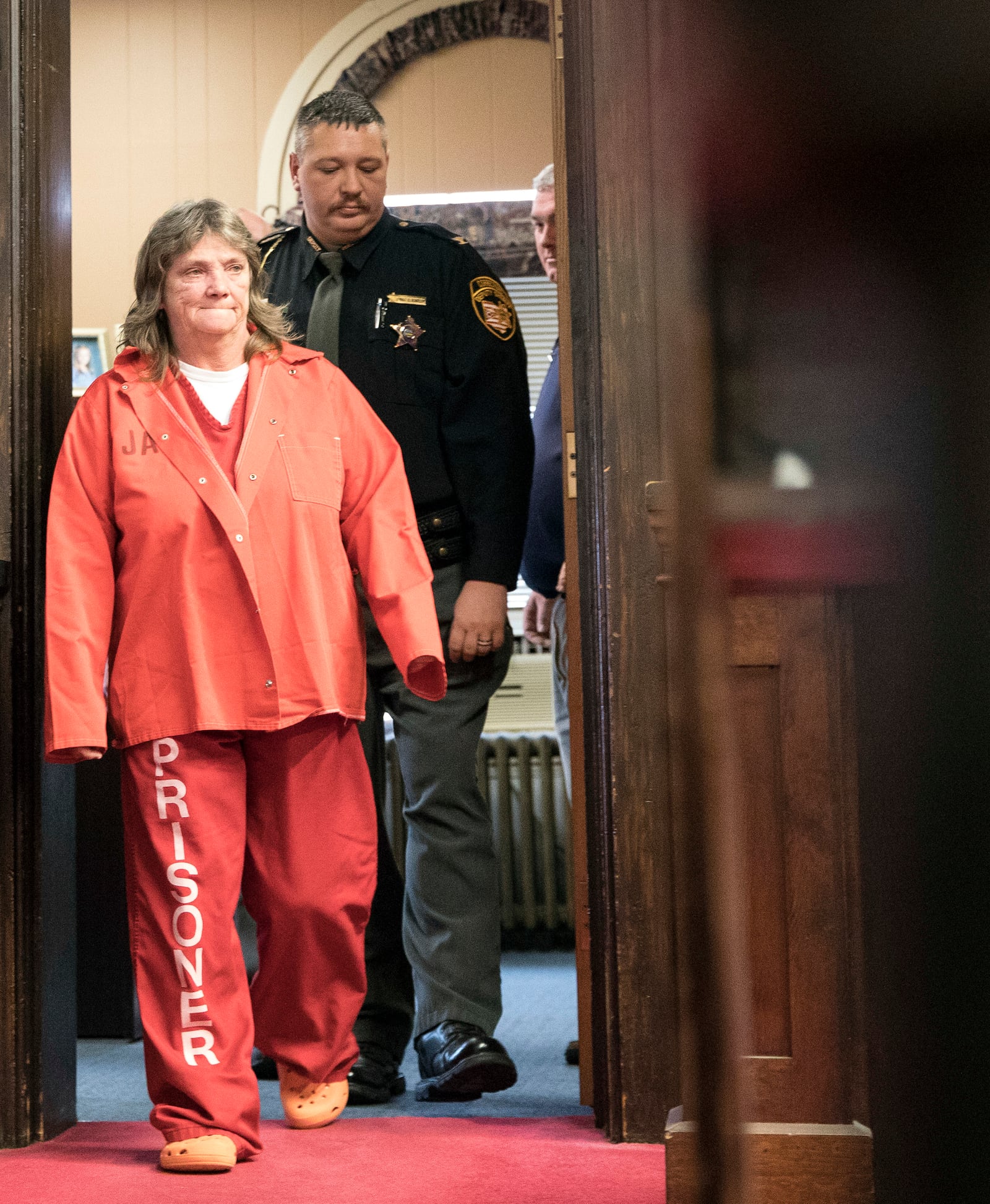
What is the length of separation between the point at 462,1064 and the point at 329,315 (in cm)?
123

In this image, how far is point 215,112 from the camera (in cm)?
486

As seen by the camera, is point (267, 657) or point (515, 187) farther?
point (515, 187)

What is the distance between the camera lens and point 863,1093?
132 cm

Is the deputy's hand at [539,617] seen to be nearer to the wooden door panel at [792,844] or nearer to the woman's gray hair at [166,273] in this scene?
the woman's gray hair at [166,273]

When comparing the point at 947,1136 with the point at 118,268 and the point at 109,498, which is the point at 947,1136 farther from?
the point at 118,268

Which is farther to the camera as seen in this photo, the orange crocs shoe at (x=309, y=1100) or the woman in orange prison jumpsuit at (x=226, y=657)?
the orange crocs shoe at (x=309, y=1100)

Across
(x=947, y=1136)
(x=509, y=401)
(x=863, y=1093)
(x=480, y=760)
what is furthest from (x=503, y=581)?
(x=480, y=760)

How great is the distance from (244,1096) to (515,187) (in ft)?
12.3

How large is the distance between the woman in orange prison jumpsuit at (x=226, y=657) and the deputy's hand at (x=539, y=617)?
94 cm

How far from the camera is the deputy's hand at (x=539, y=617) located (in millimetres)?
2930

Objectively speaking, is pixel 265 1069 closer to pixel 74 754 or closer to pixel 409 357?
pixel 74 754

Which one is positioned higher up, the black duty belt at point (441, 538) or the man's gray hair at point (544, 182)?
the man's gray hair at point (544, 182)

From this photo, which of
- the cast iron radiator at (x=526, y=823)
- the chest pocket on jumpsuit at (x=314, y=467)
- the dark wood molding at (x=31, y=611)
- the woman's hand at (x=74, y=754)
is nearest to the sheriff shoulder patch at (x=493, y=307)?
the chest pocket on jumpsuit at (x=314, y=467)

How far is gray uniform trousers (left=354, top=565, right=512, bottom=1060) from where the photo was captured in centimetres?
217
